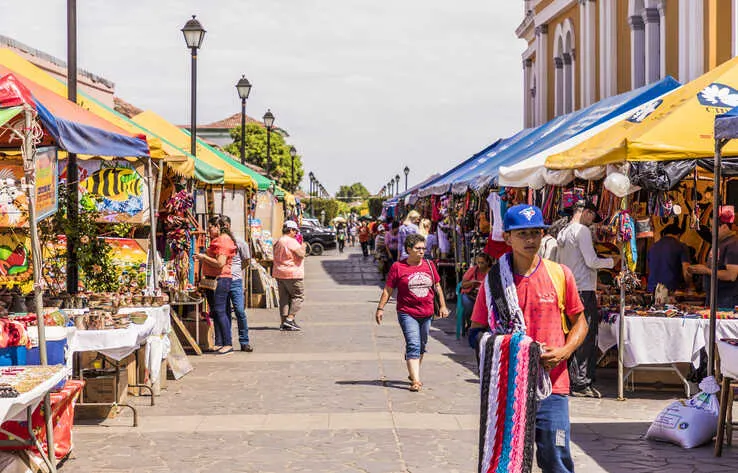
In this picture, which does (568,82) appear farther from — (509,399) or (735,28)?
(509,399)

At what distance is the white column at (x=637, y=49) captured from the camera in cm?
2094

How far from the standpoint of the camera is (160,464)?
759 cm

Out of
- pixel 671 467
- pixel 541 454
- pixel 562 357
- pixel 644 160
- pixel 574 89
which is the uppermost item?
pixel 574 89

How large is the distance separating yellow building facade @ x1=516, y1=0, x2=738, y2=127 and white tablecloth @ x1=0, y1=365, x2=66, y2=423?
40.0ft

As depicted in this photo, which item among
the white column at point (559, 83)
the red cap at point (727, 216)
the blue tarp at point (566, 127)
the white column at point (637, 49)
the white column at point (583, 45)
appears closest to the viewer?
the red cap at point (727, 216)

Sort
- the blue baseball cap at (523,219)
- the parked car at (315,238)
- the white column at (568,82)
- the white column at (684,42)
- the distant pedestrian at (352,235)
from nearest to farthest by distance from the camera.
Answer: the blue baseball cap at (523,219)
the white column at (684,42)
the white column at (568,82)
the parked car at (315,238)
the distant pedestrian at (352,235)

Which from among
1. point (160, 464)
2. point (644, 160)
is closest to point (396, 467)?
point (160, 464)

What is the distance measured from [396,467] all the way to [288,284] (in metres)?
9.48

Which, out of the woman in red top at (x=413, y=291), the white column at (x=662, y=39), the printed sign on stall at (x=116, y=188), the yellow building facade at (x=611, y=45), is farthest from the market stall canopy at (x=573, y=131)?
the printed sign on stall at (x=116, y=188)

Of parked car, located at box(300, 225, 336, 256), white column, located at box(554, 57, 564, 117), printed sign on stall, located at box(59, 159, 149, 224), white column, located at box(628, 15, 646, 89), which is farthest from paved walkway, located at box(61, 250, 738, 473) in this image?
parked car, located at box(300, 225, 336, 256)

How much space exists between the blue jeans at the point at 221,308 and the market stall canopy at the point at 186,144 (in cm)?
574

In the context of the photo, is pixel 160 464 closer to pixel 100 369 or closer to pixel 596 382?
pixel 100 369

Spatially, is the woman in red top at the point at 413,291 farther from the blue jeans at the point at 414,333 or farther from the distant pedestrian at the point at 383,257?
the distant pedestrian at the point at 383,257

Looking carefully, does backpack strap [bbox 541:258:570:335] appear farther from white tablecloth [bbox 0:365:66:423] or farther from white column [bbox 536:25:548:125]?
white column [bbox 536:25:548:125]
